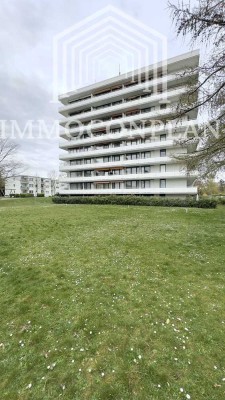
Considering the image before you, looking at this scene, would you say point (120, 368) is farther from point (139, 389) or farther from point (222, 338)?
point (222, 338)

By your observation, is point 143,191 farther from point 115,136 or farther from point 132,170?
point 115,136

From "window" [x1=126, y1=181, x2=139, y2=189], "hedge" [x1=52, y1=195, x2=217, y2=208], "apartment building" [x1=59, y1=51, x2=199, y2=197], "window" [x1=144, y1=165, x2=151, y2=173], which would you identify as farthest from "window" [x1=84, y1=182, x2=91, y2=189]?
"window" [x1=144, y1=165, x2=151, y2=173]

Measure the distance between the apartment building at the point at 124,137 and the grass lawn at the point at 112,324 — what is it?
78.1 ft

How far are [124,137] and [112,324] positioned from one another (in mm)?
32540

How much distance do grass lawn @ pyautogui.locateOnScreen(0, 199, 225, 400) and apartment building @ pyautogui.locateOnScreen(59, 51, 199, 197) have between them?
23.8m

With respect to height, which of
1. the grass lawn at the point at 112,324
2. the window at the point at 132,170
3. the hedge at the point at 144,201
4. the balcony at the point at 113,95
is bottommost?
the grass lawn at the point at 112,324

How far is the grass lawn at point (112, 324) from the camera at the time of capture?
2.82 meters

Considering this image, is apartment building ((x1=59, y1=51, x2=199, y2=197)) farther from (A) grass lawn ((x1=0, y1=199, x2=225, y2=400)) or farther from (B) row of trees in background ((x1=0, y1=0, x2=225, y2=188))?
(A) grass lawn ((x1=0, y1=199, x2=225, y2=400))

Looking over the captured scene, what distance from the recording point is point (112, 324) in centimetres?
392

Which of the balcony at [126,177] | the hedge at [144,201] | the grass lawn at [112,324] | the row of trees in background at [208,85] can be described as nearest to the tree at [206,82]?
the row of trees in background at [208,85]

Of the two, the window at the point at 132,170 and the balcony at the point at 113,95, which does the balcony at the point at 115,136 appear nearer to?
the window at the point at 132,170

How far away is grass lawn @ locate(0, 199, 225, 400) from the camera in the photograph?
9.25 ft

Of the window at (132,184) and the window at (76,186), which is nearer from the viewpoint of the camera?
the window at (132,184)

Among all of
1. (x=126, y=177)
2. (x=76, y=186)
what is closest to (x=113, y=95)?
(x=126, y=177)
